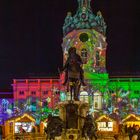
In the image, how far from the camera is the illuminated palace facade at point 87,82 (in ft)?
282

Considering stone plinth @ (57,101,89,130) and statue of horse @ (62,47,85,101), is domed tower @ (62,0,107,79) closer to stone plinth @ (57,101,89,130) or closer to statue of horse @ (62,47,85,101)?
statue of horse @ (62,47,85,101)

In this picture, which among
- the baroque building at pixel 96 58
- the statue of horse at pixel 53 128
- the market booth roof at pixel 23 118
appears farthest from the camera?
the baroque building at pixel 96 58

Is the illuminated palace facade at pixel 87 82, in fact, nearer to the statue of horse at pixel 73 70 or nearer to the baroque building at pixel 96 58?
the baroque building at pixel 96 58

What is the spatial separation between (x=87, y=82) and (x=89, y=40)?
8.30m

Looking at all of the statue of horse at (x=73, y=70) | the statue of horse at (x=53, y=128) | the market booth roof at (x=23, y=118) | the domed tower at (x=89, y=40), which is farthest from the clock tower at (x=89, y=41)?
the statue of horse at (x=53, y=128)

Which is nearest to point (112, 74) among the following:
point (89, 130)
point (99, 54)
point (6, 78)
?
point (99, 54)

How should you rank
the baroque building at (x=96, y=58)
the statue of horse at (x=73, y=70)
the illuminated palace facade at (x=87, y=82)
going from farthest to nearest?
the baroque building at (x=96, y=58), the illuminated palace facade at (x=87, y=82), the statue of horse at (x=73, y=70)

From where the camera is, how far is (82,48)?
88875mm

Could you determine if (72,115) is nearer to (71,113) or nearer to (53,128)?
(71,113)

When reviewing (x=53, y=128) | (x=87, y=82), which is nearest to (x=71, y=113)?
(x=53, y=128)

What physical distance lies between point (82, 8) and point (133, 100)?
20.4 m

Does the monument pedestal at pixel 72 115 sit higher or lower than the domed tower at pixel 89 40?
lower

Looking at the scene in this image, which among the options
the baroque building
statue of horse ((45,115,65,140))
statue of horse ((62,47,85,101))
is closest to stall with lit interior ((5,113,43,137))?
the baroque building

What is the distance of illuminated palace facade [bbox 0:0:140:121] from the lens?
3378 inches
